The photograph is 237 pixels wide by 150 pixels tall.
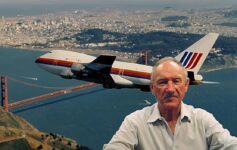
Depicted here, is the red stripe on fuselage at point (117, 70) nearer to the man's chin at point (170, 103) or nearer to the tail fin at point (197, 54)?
the tail fin at point (197, 54)

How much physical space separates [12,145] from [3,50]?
83.9 m

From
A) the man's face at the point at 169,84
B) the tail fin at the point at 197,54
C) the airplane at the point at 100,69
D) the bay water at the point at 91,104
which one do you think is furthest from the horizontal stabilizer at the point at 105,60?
the man's face at the point at 169,84

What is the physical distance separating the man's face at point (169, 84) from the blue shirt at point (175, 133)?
87mm

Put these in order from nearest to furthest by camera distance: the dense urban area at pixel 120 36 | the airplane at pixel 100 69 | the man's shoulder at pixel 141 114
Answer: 1. the man's shoulder at pixel 141 114
2. the airplane at pixel 100 69
3. the dense urban area at pixel 120 36

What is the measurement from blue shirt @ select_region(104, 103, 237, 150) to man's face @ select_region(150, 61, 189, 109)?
9 centimetres

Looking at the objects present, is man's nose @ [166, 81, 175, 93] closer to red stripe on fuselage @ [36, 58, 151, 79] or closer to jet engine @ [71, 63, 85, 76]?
red stripe on fuselage @ [36, 58, 151, 79]

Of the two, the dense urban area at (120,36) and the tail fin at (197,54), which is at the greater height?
the tail fin at (197,54)

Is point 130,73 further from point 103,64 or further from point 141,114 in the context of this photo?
point 141,114

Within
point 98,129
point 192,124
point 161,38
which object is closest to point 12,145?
point 98,129

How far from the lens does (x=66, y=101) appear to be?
67500mm

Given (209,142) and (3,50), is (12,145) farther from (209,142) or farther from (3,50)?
(3,50)

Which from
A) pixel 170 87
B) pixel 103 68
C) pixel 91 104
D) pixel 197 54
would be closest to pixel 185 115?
pixel 170 87

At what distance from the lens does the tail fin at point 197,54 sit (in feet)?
100

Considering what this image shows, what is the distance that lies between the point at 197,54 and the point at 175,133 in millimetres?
29781
